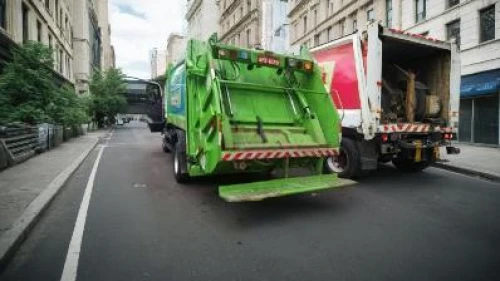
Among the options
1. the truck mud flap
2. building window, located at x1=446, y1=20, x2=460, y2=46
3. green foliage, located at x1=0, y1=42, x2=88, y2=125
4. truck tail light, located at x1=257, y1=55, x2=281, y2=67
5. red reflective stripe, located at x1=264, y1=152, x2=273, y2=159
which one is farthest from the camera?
building window, located at x1=446, y1=20, x2=460, y2=46

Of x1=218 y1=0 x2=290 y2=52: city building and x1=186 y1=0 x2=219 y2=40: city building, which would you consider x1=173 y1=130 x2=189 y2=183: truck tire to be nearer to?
x1=218 y1=0 x2=290 y2=52: city building

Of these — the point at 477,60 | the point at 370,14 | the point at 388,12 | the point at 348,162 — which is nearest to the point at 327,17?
the point at 370,14

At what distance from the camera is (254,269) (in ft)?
11.7

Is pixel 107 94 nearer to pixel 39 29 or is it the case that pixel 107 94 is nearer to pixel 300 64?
pixel 39 29

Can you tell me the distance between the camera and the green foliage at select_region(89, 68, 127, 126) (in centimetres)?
3512

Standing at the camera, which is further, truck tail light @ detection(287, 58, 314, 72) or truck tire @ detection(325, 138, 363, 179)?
truck tire @ detection(325, 138, 363, 179)

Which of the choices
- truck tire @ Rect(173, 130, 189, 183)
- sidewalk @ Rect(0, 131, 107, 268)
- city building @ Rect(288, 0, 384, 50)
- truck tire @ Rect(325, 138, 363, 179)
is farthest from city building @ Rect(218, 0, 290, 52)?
truck tire @ Rect(173, 130, 189, 183)

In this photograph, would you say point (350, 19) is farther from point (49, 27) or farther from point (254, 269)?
point (254, 269)

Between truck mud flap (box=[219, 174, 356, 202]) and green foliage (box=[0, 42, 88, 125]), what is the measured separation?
10.3m

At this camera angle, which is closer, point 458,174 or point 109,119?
point 458,174

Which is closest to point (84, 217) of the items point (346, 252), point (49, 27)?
point (346, 252)

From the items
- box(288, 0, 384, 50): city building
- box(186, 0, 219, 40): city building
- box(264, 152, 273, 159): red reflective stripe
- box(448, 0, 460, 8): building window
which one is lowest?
box(264, 152, 273, 159): red reflective stripe

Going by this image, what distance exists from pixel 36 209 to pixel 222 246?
2878 mm

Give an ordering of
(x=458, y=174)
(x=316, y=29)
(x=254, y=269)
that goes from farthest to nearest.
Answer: (x=316, y=29) < (x=458, y=174) < (x=254, y=269)
